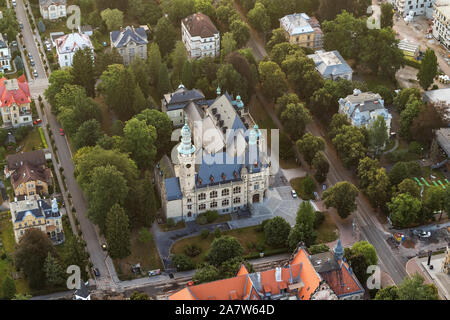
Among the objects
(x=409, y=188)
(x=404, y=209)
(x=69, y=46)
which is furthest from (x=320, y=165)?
(x=69, y=46)

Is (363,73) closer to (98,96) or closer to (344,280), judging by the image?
(98,96)

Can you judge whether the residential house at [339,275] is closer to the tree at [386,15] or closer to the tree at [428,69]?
the tree at [428,69]

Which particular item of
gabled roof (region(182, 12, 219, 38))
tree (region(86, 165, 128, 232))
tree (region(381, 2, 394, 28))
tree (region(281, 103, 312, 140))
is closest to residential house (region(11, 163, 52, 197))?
tree (region(86, 165, 128, 232))

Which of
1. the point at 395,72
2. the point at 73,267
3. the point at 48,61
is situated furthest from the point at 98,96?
the point at 395,72

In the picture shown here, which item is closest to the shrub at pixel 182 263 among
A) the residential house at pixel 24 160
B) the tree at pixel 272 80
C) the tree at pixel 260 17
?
the residential house at pixel 24 160

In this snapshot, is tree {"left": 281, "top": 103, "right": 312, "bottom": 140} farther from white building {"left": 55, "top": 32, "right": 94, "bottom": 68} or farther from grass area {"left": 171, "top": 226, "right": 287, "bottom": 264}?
white building {"left": 55, "top": 32, "right": 94, "bottom": 68}

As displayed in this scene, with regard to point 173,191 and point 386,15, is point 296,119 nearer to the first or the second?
point 173,191
